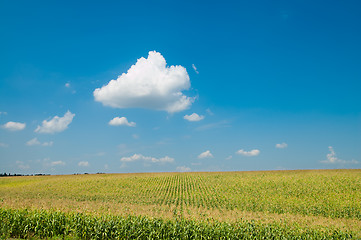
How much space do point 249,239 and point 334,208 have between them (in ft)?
70.4

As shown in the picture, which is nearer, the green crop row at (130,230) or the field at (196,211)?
the green crop row at (130,230)

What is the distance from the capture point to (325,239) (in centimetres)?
1642

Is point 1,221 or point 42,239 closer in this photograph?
point 42,239

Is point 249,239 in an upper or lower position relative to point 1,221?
lower

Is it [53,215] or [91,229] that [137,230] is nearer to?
[91,229]

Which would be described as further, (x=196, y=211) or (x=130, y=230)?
(x=196, y=211)

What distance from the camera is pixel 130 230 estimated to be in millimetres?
16094

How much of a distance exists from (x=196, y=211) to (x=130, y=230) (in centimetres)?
1336

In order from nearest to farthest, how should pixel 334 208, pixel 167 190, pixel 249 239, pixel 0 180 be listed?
pixel 249 239
pixel 334 208
pixel 167 190
pixel 0 180

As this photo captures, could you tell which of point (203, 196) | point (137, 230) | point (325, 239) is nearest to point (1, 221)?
point (137, 230)

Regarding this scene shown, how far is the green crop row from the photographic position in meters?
16.2

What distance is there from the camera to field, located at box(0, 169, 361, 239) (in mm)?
16625

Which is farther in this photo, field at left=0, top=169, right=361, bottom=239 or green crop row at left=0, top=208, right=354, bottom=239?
field at left=0, top=169, right=361, bottom=239

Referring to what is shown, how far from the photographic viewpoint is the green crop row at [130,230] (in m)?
16.2
